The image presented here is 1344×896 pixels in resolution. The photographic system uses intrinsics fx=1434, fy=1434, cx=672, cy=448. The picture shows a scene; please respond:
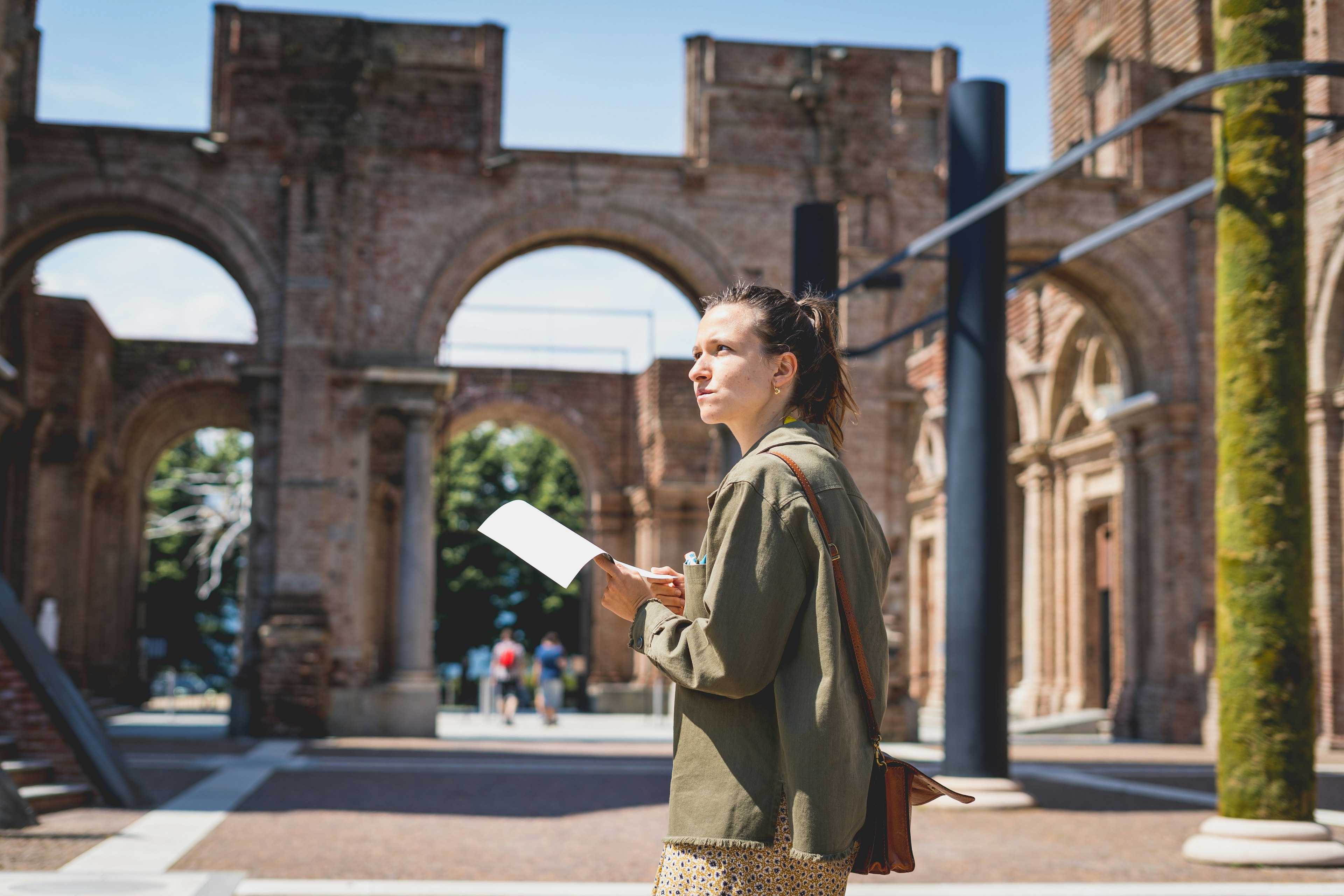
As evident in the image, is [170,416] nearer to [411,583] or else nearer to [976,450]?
[411,583]

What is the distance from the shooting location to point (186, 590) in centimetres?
4844

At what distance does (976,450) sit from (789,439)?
311 inches

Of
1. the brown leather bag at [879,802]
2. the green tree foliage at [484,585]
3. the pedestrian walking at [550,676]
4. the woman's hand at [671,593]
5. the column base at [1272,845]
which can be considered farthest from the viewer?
the green tree foliage at [484,585]

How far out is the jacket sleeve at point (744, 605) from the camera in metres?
2.23

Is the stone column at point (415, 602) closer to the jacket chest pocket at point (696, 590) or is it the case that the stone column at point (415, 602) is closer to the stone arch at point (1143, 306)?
the stone arch at point (1143, 306)

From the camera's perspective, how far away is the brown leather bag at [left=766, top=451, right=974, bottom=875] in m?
2.34

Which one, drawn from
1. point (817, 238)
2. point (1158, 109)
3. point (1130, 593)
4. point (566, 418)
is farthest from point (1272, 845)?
point (566, 418)

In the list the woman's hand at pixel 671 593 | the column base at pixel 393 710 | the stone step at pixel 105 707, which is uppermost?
the woman's hand at pixel 671 593

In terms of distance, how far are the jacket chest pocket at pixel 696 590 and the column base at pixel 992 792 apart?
7960mm

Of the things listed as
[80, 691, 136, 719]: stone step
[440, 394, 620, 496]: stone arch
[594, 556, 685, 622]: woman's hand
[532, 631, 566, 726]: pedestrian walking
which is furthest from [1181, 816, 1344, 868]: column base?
[440, 394, 620, 496]: stone arch

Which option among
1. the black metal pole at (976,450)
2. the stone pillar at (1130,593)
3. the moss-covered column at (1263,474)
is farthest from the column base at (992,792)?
the stone pillar at (1130,593)

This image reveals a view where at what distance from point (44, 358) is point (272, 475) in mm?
7574

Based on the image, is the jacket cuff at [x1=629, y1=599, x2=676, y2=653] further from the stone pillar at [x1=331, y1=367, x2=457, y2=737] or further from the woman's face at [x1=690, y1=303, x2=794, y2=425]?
the stone pillar at [x1=331, y1=367, x2=457, y2=737]

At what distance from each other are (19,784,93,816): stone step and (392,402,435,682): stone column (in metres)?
8.61
